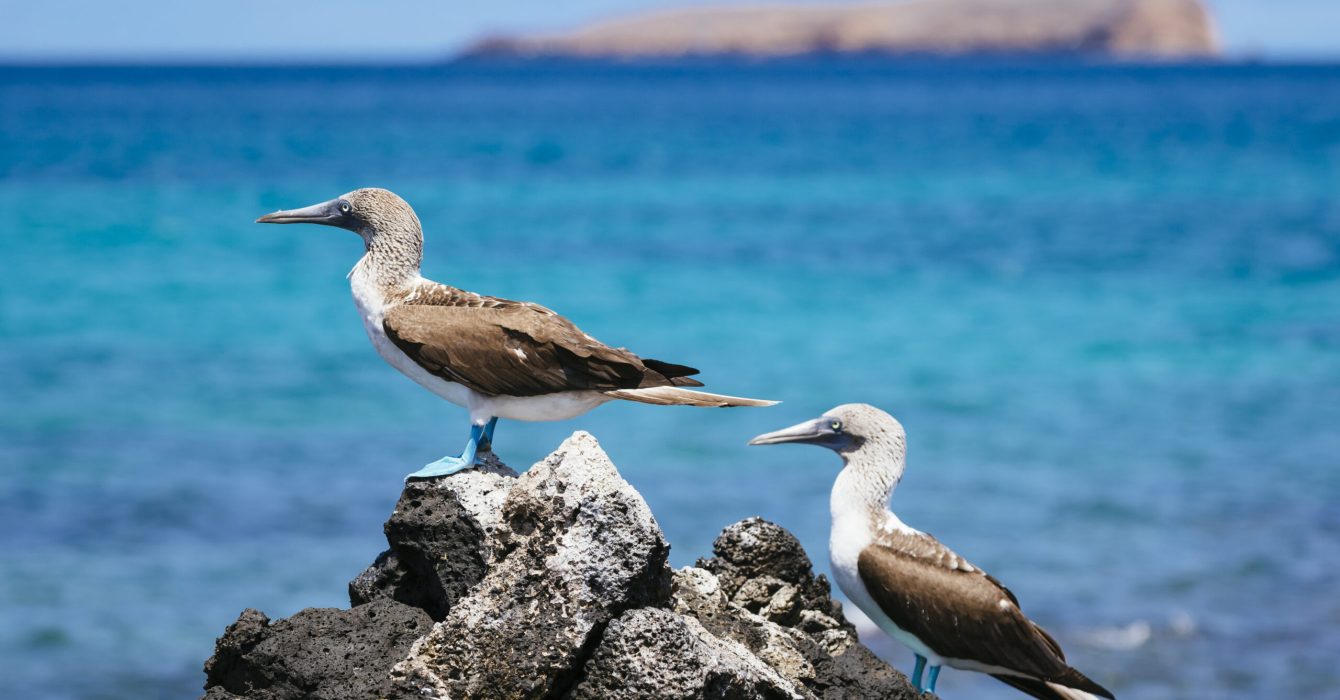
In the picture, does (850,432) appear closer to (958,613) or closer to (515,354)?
(958,613)

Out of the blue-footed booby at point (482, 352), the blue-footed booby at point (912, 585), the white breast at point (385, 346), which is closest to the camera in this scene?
the blue-footed booby at point (482, 352)

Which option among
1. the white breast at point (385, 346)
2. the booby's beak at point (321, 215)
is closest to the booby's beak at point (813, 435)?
the white breast at point (385, 346)

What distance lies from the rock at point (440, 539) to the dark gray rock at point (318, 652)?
160 mm

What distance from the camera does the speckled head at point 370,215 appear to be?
21.4ft

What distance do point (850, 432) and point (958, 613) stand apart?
0.88 m

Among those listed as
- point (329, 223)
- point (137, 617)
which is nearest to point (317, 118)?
point (137, 617)

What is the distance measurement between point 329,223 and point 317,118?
82.3 metres

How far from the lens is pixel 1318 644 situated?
12.6 m

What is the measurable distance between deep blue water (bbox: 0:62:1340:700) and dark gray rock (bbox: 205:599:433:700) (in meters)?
6.75

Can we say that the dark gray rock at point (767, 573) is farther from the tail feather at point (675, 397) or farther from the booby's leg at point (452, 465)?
the booby's leg at point (452, 465)

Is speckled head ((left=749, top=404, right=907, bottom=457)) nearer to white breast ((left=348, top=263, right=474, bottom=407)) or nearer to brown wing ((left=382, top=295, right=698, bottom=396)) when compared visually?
brown wing ((left=382, top=295, right=698, bottom=396))

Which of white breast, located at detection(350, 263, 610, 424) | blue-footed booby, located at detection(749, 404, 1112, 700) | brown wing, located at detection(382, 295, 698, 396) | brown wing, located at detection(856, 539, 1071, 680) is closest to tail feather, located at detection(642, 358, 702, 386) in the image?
brown wing, located at detection(382, 295, 698, 396)

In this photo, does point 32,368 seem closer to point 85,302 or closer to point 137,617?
point 85,302

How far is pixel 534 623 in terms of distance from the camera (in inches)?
208
